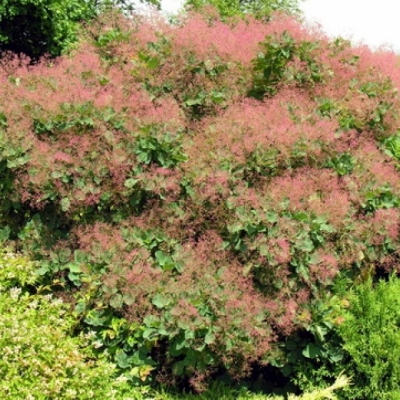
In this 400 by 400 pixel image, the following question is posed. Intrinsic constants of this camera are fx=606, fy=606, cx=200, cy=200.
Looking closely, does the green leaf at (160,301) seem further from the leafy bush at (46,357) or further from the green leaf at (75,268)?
the green leaf at (75,268)

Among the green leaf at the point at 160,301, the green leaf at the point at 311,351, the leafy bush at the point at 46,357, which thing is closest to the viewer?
the leafy bush at the point at 46,357

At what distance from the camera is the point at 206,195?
12.5 ft

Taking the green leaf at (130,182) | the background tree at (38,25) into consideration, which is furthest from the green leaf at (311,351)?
the background tree at (38,25)

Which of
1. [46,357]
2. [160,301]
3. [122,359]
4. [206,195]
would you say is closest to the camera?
[46,357]

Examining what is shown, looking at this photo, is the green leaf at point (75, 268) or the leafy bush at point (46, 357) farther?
the green leaf at point (75, 268)

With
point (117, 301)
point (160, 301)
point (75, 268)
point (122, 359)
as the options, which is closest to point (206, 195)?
point (160, 301)

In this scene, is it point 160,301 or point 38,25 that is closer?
point 160,301

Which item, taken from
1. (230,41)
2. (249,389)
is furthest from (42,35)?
(249,389)

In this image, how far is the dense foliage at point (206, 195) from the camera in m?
3.64

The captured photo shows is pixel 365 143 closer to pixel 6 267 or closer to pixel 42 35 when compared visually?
pixel 6 267

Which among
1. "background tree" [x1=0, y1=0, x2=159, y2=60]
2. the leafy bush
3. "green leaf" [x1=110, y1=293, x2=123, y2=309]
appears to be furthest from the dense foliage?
"background tree" [x1=0, y1=0, x2=159, y2=60]

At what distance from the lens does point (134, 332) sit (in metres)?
3.71

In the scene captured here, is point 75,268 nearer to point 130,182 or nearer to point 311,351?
point 130,182

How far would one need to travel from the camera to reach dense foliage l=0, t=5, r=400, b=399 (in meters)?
3.64
